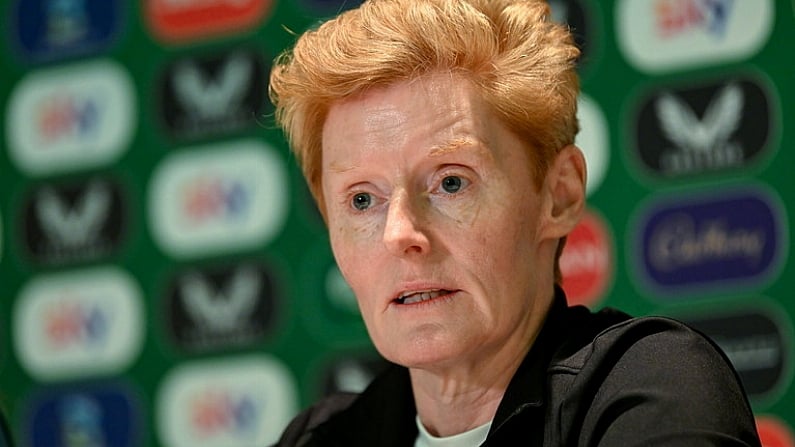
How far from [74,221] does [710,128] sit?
1.63m

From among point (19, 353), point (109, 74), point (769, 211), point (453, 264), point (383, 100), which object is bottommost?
point (19, 353)

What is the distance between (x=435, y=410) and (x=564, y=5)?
1.30 meters

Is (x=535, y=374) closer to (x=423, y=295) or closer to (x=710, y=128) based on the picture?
(x=423, y=295)

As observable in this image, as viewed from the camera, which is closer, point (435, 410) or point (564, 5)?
point (435, 410)

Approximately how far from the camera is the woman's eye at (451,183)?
1.73 m

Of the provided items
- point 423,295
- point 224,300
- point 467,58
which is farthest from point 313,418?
point 224,300

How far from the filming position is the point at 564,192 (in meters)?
1.86

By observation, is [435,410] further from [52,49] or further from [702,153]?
[52,49]

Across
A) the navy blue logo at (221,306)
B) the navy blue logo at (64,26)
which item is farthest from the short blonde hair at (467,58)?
the navy blue logo at (64,26)

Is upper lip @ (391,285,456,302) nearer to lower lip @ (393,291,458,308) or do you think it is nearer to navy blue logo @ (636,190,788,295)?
lower lip @ (393,291,458,308)

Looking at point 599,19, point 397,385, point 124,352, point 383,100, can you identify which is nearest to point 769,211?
point 599,19

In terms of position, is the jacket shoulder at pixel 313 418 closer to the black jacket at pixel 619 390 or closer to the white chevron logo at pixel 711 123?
the black jacket at pixel 619 390

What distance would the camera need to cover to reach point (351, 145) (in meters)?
1.79

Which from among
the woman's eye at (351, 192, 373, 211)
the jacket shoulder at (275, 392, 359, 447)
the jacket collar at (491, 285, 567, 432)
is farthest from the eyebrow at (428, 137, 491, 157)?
the jacket shoulder at (275, 392, 359, 447)
